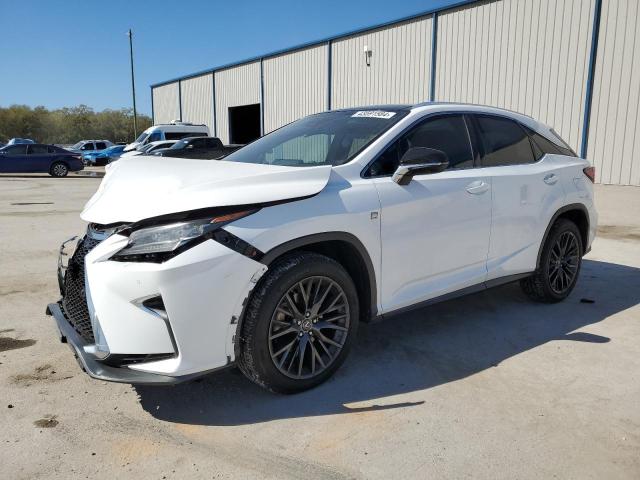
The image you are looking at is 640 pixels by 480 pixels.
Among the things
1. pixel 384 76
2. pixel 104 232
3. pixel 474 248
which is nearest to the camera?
pixel 104 232

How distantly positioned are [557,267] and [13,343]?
4550mm

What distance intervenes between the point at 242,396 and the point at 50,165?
900 inches

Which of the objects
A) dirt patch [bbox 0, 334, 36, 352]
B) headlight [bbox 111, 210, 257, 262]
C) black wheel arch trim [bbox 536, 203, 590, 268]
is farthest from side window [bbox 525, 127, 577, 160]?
dirt patch [bbox 0, 334, 36, 352]

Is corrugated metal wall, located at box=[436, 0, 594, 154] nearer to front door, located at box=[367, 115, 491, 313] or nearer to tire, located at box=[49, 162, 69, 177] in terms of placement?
front door, located at box=[367, 115, 491, 313]

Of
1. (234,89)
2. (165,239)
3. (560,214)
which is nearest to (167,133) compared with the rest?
(234,89)

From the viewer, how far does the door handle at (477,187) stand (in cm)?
395

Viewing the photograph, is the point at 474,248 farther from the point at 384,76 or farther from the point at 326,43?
the point at 326,43

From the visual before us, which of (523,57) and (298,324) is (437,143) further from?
(523,57)

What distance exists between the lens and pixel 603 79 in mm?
15031

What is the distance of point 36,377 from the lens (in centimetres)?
348

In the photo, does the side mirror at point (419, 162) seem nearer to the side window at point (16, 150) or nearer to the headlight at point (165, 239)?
the headlight at point (165, 239)

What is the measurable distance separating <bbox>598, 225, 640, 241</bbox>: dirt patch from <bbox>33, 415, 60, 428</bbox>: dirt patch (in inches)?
320

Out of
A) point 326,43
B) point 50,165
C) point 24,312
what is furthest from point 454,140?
point 50,165

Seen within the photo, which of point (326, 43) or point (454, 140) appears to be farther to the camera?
point (326, 43)
